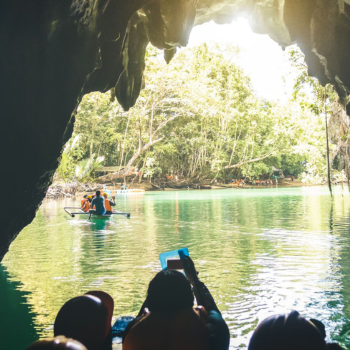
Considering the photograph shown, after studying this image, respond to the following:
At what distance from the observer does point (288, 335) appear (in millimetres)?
1859

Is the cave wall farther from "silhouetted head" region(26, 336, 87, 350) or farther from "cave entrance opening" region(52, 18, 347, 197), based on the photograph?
"cave entrance opening" region(52, 18, 347, 197)

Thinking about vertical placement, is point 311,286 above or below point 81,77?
below

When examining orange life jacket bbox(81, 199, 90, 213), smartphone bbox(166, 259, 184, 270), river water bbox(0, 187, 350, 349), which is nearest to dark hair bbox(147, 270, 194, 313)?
smartphone bbox(166, 259, 184, 270)

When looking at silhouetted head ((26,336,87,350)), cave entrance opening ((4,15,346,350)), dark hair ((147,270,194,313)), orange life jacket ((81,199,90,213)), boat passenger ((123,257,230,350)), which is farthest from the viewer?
cave entrance opening ((4,15,346,350))

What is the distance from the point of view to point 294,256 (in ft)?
29.7

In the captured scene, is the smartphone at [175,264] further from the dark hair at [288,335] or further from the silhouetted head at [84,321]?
the dark hair at [288,335]

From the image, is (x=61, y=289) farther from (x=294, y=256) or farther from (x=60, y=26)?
(x=294, y=256)

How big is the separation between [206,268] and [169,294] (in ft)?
19.7

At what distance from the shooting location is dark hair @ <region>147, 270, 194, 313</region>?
7.34ft

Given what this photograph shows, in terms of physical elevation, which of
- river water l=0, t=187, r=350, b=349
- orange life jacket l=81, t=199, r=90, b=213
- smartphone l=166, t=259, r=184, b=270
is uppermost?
smartphone l=166, t=259, r=184, b=270

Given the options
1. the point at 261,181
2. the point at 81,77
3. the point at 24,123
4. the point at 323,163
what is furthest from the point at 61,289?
the point at 261,181

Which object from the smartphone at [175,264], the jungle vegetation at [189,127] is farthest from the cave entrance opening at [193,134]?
the smartphone at [175,264]

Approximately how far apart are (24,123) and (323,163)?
26.4 meters

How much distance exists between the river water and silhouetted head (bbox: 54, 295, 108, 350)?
2393 millimetres
